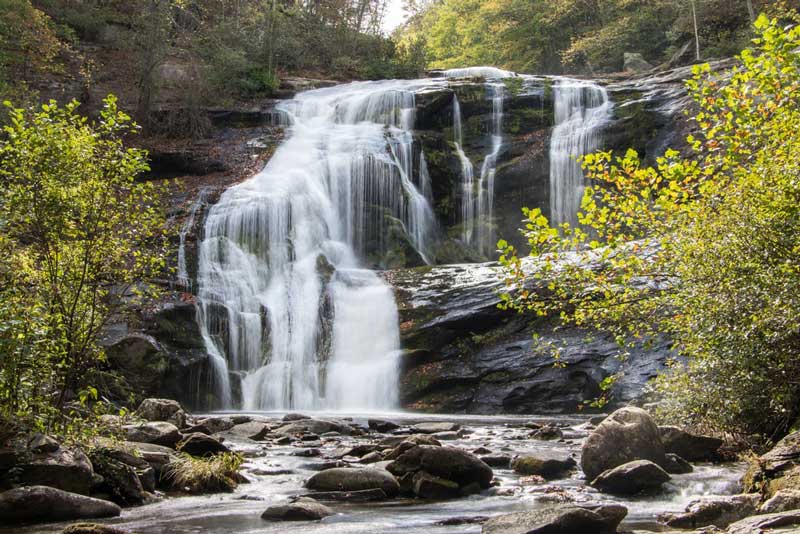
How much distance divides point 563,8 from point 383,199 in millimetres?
27272

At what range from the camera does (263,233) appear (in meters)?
22.6

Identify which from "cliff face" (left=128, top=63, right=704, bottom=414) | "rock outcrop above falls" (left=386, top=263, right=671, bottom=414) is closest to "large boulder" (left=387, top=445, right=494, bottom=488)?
"cliff face" (left=128, top=63, right=704, bottom=414)

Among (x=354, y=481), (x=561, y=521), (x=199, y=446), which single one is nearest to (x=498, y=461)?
(x=354, y=481)

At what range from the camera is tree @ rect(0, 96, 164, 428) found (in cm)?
680

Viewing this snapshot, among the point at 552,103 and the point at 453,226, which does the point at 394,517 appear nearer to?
the point at 453,226

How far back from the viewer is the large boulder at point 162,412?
39.6 ft

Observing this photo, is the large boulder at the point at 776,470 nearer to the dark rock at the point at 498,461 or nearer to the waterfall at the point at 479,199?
the dark rock at the point at 498,461

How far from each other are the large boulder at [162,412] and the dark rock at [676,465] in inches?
307

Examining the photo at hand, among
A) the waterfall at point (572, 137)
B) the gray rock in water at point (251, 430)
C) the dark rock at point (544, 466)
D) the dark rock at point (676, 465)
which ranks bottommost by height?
the gray rock in water at point (251, 430)

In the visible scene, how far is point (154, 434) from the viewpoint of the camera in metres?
9.77

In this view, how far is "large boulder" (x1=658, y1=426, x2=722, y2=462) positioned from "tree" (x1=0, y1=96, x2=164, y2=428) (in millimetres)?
7520

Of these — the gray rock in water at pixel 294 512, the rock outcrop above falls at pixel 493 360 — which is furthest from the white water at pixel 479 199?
the gray rock in water at pixel 294 512

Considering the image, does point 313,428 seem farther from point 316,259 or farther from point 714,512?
point 316,259

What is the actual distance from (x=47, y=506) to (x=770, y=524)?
21.0ft
